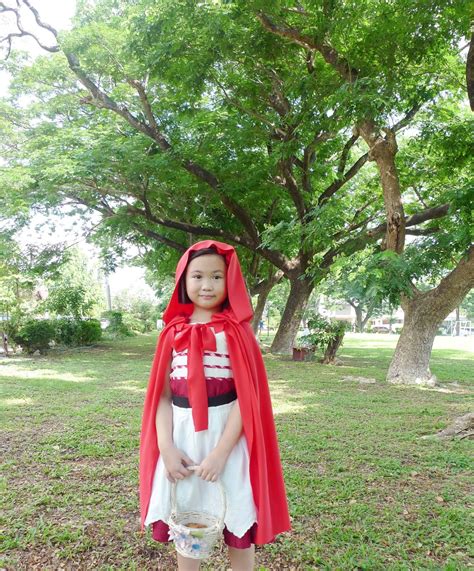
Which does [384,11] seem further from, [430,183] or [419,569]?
[430,183]

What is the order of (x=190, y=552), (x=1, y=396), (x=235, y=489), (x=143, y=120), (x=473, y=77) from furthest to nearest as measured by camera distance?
(x=143, y=120) → (x=1, y=396) → (x=473, y=77) → (x=235, y=489) → (x=190, y=552)

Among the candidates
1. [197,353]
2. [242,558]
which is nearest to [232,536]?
[242,558]

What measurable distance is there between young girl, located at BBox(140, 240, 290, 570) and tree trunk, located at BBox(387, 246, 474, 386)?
6699 millimetres

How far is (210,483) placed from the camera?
1.91m

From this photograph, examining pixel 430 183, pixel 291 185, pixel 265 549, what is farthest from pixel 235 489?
pixel 430 183

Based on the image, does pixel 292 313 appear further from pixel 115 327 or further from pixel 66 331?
pixel 115 327

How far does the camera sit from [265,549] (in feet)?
9.32

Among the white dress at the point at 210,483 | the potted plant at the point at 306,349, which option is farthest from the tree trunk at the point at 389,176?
the white dress at the point at 210,483

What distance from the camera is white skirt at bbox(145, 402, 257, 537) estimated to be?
1.90 metres

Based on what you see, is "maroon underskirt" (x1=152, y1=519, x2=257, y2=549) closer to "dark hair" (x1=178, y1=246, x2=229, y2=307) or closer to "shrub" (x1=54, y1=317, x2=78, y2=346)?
"dark hair" (x1=178, y1=246, x2=229, y2=307)

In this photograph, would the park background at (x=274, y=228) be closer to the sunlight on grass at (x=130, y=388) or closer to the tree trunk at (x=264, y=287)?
the sunlight on grass at (x=130, y=388)

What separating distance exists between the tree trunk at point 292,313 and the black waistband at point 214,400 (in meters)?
11.7

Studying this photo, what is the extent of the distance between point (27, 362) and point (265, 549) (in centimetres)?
1082

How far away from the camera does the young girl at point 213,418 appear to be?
6.24 ft
